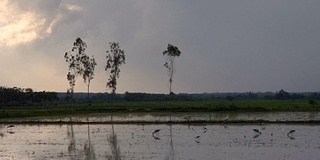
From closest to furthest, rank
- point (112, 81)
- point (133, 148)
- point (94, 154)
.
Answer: point (94, 154) < point (133, 148) < point (112, 81)

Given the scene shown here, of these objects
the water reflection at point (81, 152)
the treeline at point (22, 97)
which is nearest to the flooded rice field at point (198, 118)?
the water reflection at point (81, 152)

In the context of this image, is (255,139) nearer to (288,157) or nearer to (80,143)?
(288,157)

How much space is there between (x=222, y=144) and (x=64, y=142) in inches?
339

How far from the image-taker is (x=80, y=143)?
21844mm

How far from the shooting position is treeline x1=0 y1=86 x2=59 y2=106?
94625mm

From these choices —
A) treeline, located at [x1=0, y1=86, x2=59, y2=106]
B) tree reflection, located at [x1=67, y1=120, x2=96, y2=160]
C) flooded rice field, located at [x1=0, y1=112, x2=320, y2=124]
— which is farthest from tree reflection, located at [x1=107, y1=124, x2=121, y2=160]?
treeline, located at [x1=0, y1=86, x2=59, y2=106]

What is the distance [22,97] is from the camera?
98812mm

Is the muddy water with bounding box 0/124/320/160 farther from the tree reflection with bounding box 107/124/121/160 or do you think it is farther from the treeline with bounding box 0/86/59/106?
the treeline with bounding box 0/86/59/106

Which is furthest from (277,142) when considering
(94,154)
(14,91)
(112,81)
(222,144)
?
(14,91)

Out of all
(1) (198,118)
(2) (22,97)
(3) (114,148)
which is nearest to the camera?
(3) (114,148)

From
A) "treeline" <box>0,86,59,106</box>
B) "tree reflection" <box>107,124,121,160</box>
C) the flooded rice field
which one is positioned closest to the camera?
"tree reflection" <box>107,124,121,160</box>

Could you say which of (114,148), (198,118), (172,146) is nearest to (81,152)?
(114,148)

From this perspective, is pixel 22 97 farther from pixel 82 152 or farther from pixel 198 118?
pixel 82 152

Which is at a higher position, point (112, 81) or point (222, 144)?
point (112, 81)
